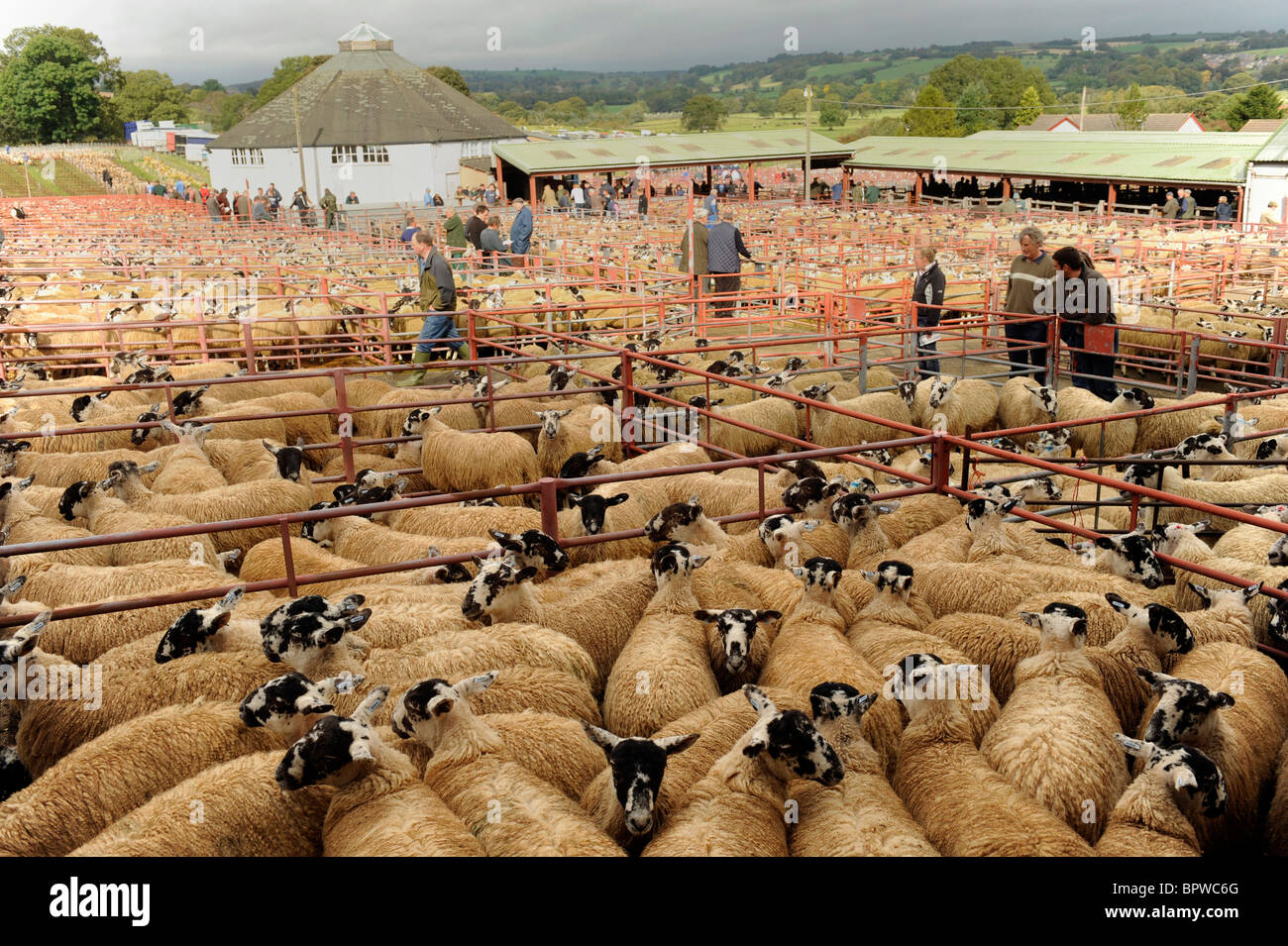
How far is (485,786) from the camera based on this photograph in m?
3.66

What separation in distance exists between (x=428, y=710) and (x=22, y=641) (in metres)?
1.86

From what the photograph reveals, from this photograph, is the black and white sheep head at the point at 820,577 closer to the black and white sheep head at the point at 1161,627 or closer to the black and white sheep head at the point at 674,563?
the black and white sheep head at the point at 674,563

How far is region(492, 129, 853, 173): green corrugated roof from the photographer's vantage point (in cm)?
3991

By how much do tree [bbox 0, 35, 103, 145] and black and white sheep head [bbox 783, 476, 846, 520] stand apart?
104166 millimetres

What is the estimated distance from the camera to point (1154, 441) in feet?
29.2

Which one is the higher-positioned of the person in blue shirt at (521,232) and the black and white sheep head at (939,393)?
the person in blue shirt at (521,232)

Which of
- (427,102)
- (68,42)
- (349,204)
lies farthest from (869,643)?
(68,42)

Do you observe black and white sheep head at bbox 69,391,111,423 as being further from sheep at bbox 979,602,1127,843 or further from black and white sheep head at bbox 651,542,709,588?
sheep at bbox 979,602,1127,843

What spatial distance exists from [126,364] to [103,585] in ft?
22.0

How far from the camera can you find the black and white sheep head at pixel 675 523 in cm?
580

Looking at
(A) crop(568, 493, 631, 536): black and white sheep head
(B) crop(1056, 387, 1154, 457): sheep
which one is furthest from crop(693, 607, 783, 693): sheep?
(B) crop(1056, 387, 1154, 457): sheep

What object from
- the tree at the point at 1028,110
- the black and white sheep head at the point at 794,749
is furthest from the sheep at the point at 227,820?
the tree at the point at 1028,110

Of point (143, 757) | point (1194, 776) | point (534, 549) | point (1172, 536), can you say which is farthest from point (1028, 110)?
point (143, 757)
